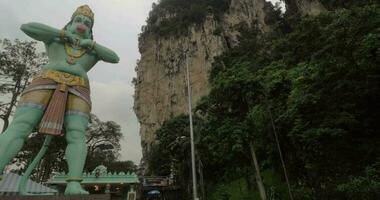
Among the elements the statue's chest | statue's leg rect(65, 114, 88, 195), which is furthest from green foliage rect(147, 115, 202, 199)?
statue's leg rect(65, 114, 88, 195)

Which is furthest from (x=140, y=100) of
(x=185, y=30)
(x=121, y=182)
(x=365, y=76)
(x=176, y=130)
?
(x=365, y=76)

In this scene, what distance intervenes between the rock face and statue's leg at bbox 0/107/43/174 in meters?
28.2

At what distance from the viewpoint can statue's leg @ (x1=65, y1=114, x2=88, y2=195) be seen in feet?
14.9

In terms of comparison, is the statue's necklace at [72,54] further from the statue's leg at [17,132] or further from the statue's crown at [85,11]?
the statue's leg at [17,132]

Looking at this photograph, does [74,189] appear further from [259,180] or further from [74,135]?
[259,180]

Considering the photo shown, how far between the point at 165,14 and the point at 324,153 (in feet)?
109

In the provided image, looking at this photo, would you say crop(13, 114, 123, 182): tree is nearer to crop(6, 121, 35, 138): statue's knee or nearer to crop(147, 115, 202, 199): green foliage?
crop(147, 115, 202, 199): green foliage

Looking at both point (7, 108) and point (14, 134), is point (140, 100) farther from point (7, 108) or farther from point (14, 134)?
point (14, 134)

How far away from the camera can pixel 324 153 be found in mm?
10234

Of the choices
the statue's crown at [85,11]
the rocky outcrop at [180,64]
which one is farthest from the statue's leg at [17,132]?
the rocky outcrop at [180,64]

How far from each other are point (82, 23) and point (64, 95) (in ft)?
4.65

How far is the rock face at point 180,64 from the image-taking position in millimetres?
33969

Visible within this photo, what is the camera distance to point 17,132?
452cm

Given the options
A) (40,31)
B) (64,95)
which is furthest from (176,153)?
(40,31)
